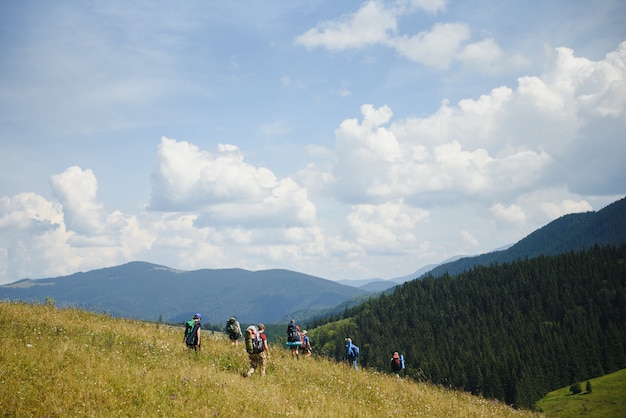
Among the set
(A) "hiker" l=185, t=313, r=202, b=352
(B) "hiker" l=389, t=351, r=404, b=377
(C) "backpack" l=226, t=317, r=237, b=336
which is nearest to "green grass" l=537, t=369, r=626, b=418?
(B) "hiker" l=389, t=351, r=404, b=377

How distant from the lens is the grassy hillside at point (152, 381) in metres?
9.02

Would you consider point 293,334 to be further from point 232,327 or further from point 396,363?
point 396,363

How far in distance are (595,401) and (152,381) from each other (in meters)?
97.3

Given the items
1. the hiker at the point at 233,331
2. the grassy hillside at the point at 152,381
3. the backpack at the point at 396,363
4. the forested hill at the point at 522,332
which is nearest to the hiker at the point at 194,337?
the grassy hillside at the point at 152,381

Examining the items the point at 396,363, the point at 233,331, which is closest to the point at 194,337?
the point at 233,331

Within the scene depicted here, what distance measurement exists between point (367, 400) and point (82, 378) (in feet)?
26.6

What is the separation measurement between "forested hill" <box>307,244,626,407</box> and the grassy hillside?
100304 mm

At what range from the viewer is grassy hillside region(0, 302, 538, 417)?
355 inches

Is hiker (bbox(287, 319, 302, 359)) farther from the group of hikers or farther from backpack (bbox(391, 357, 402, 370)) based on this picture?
backpack (bbox(391, 357, 402, 370))

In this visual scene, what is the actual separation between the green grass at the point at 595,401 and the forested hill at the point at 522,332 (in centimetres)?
989

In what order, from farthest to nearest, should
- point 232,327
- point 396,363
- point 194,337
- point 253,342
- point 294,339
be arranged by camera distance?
point 396,363, point 232,327, point 294,339, point 194,337, point 253,342

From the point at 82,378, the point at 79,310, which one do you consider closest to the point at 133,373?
the point at 82,378

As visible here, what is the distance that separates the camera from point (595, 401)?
81062 millimetres

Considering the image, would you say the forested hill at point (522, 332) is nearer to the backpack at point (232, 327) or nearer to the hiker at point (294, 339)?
the hiker at point (294, 339)
